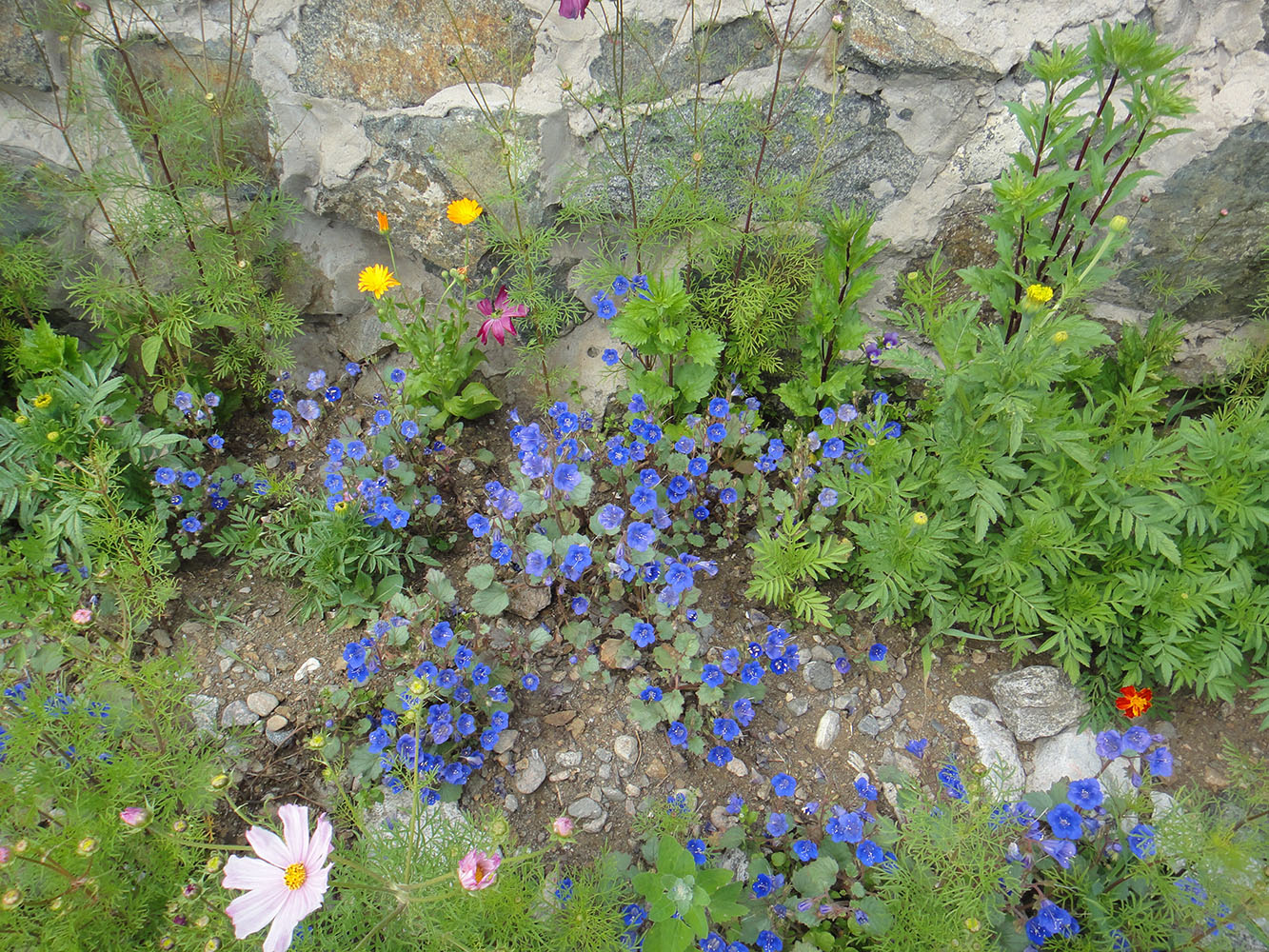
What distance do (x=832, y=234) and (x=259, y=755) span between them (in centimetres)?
243

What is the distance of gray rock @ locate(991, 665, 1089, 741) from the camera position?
7.83 feet

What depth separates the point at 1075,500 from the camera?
2.21 meters

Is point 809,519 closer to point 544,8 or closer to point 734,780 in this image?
point 734,780

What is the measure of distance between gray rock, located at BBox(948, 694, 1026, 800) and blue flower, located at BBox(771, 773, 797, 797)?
0.60m

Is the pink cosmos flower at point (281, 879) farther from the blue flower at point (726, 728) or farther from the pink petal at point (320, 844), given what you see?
the blue flower at point (726, 728)

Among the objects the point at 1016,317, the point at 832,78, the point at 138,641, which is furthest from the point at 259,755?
the point at 832,78

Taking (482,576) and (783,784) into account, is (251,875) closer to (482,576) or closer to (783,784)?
(482,576)

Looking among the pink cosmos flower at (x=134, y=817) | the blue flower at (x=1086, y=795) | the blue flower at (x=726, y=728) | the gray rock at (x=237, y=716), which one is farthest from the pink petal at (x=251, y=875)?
the blue flower at (x=1086, y=795)

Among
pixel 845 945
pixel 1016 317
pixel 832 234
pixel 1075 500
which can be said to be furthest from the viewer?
pixel 832 234

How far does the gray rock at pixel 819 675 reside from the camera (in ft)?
8.17

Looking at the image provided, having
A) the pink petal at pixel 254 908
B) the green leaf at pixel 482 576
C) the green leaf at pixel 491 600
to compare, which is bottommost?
the green leaf at pixel 491 600

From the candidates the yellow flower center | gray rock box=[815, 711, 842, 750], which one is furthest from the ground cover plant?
gray rock box=[815, 711, 842, 750]

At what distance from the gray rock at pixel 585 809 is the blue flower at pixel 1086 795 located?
1257mm

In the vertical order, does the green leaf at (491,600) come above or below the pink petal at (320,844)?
below
